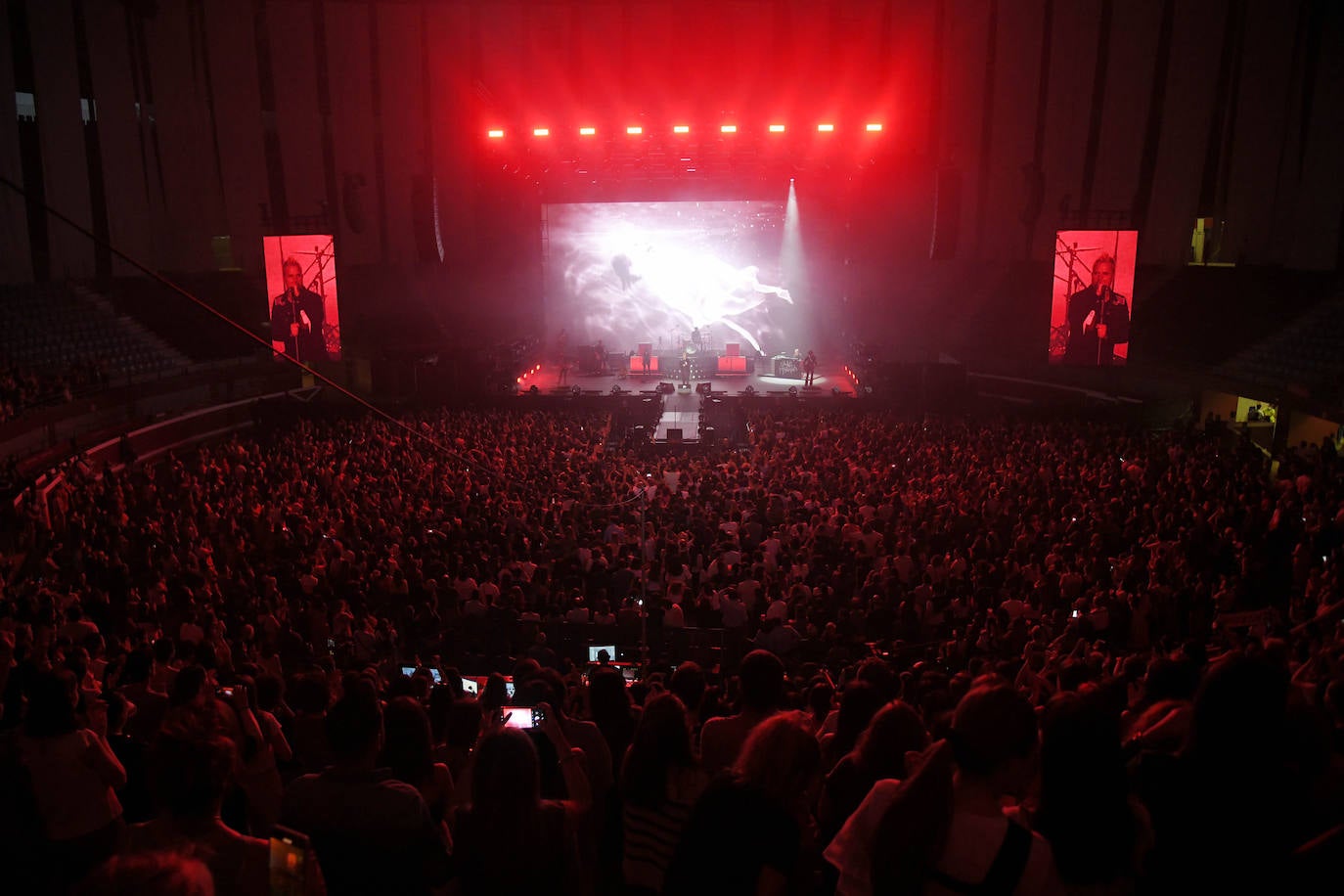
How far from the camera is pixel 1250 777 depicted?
2158 millimetres

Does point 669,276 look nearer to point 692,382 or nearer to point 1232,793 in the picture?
point 692,382

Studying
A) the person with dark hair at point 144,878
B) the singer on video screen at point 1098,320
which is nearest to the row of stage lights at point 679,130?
the singer on video screen at point 1098,320

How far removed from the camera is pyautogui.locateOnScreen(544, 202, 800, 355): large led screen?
93.4 feet

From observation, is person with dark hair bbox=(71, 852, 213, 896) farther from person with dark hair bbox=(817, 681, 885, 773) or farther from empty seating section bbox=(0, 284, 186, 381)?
empty seating section bbox=(0, 284, 186, 381)

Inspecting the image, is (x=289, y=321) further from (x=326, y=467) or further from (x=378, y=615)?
(x=378, y=615)

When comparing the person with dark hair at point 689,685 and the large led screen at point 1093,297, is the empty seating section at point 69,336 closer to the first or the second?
the person with dark hair at point 689,685

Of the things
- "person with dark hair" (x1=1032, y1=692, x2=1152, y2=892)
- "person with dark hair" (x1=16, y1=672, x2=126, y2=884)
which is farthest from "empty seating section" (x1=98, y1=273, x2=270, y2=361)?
"person with dark hair" (x1=1032, y1=692, x2=1152, y2=892)

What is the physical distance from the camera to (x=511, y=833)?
6.96 feet

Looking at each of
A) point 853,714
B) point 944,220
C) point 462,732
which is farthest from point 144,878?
point 944,220

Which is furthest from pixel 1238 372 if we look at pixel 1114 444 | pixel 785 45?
pixel 785 45

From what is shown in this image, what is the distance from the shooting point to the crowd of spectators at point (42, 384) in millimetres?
16047

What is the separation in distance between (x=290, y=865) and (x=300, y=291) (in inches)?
796

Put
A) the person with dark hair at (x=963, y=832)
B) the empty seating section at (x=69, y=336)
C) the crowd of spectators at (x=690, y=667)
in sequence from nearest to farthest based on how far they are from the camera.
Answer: the person with dark hair at (x=963, y=832) < the crowd of spectators at (x=690, y=667) < the empty seating section at (x=69, y=336)

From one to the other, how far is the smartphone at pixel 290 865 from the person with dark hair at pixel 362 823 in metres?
0.23
